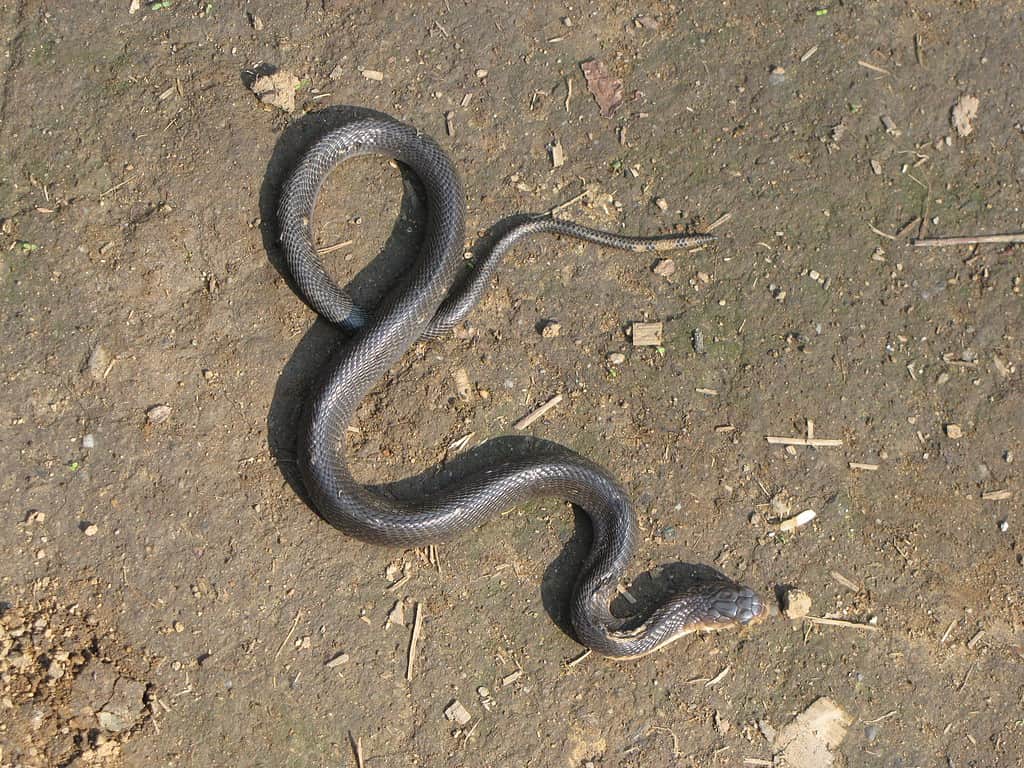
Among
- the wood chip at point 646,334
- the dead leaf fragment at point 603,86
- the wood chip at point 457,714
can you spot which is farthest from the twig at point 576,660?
the dead leaf fragment at point 603,86

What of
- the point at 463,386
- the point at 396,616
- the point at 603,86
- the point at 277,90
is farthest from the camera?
the point at 603,86

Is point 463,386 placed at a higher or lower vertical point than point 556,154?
lower

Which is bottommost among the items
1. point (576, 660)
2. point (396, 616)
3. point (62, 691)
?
point (576, 660)

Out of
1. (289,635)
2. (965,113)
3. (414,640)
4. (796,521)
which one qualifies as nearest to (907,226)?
(965,113)

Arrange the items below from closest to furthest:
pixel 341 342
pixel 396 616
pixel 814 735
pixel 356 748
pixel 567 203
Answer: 1. pixel 356 748
2. pixel 396 616
3. pixel 814 735
4. pixel 341 342
5. pixel 567 203

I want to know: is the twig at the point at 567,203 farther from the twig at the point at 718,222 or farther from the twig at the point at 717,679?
the twig at the point at 717,679

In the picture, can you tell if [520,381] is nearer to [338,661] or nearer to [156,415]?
[338,661]

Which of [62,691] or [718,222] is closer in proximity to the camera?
[62,691]
